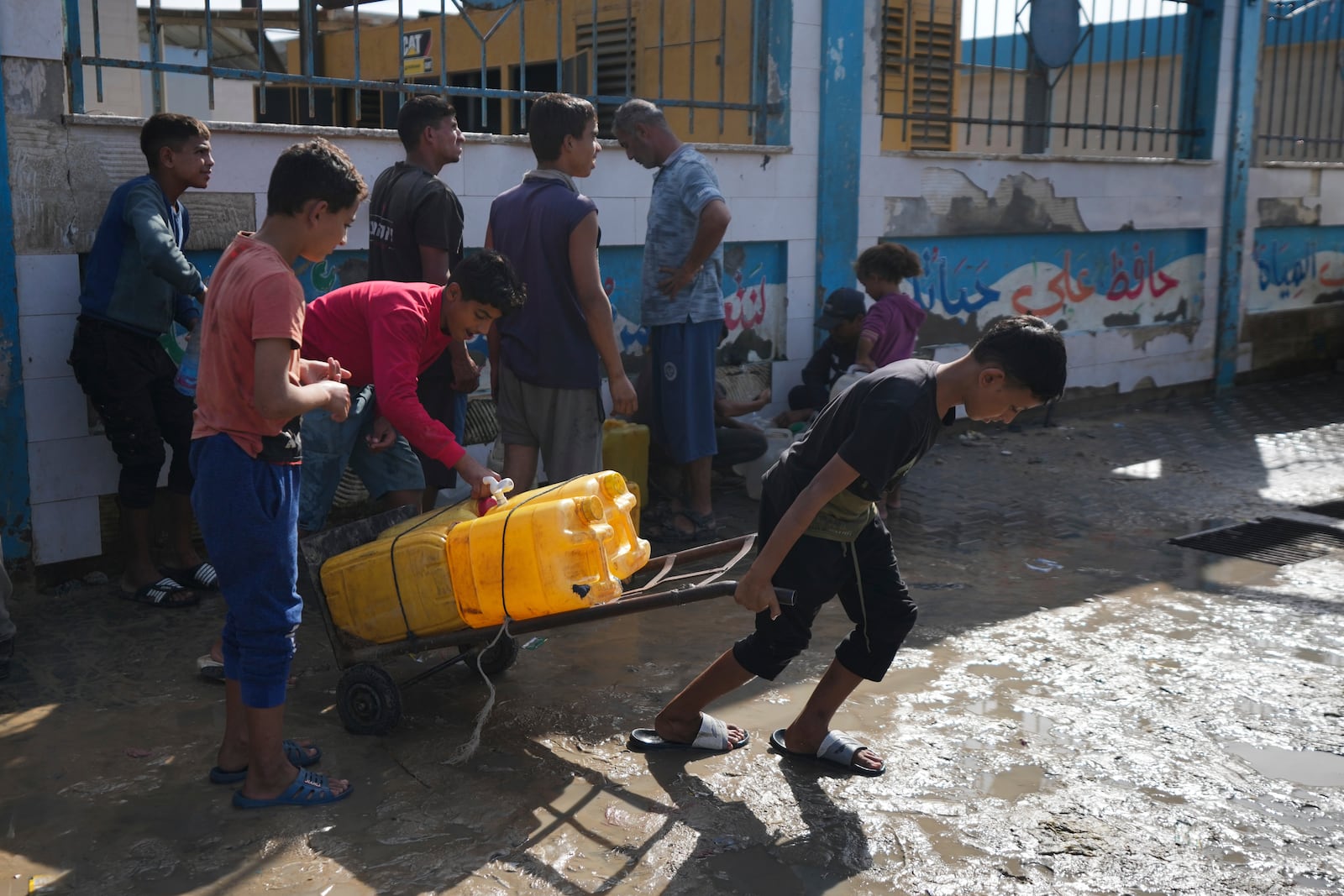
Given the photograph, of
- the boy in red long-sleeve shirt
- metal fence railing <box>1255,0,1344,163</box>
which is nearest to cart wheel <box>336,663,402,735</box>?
the boy in red long-sleeve shirt

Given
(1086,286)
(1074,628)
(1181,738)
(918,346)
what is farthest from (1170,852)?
(1086,286)

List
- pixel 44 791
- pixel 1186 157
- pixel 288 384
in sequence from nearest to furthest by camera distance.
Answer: pixel 288 384 → pixel 44 791 → pixel 1186 157

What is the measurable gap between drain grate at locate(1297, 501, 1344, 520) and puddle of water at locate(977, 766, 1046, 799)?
4208 mm

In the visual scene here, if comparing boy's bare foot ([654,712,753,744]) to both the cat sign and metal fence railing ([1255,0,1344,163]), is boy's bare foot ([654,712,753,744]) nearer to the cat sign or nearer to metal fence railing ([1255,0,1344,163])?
the cat sign

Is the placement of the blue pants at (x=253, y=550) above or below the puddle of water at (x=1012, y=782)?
above

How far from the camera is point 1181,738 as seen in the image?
12.4 ft

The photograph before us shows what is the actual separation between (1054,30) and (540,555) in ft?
25.7

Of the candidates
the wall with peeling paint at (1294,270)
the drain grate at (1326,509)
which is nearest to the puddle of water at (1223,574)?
the drain grate at (1326,509)

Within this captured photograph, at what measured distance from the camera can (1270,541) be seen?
625 centimetres

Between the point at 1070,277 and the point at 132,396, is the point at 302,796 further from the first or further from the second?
the point at 1070,277

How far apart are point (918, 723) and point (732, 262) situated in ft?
13.7

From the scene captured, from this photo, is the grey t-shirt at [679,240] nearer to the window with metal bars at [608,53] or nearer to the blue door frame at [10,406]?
the blue door frame at [10,406]

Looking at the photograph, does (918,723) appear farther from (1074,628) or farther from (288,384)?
(288,384)

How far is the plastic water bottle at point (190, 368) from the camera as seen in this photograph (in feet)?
14.3
